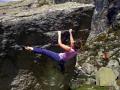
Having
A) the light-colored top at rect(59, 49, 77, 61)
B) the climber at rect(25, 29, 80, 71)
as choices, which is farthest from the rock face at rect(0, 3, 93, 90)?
the light-colored top at rect(59, 49, 77, 61)

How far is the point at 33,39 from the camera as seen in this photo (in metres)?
20.6

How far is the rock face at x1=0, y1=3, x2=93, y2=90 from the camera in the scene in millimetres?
20234

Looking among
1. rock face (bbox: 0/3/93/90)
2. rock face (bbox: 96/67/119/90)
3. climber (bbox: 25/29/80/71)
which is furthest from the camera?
rock face (bbox: 96/67/119/90)

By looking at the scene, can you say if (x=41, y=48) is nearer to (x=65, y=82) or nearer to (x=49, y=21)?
(x=49, y=21)

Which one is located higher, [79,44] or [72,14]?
[72,14]

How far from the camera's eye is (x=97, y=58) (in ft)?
198

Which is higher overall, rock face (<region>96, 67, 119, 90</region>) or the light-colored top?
the light-colored top

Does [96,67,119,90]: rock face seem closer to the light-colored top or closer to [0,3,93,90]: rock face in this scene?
[0,3,93,90]: rock face

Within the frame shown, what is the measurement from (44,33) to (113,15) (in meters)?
60.3

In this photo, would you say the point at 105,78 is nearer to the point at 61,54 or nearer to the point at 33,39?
the point at 33,39

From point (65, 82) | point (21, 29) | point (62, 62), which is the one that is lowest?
point (65, 82)

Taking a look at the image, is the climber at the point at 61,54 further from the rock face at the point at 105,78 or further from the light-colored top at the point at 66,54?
the rock face at the point at 105,78

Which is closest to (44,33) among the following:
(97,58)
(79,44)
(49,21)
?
(49,21)

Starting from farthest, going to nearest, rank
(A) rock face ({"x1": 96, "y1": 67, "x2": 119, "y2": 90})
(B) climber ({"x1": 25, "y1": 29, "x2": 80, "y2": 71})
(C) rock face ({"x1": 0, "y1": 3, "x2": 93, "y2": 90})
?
(A) rock face ({"x1": 96, "y1": 67, "x2": 119, "y2": 90}), (C) rock face ({"x1": 0, "y1": 3, "x2": 93, "y2": 90}), (B) climber ({"x1": 25, "y1": 29, "x2": 80, "y2": 71})
